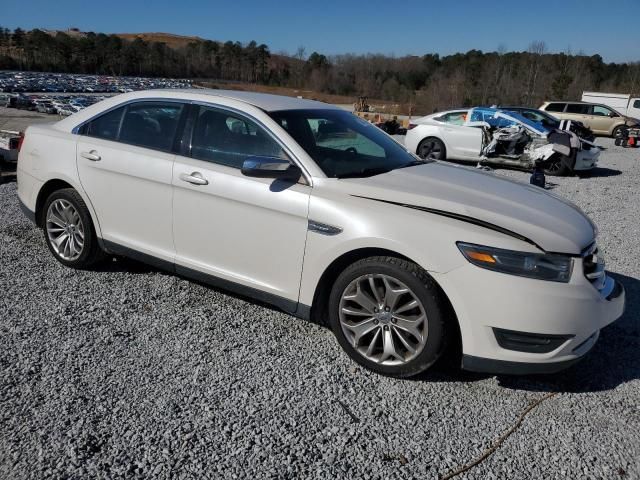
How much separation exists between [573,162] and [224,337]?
10995 millimetres

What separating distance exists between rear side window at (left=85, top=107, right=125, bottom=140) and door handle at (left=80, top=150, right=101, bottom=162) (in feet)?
0.54

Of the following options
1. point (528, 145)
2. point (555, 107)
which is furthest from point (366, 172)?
point (555, 107)

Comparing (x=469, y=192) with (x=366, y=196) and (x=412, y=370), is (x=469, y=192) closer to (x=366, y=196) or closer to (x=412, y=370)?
(x=366, y=196)

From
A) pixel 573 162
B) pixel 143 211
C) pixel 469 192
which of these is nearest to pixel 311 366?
pixel 469 192

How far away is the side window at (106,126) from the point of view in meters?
4.22

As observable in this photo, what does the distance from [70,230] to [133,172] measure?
106cm

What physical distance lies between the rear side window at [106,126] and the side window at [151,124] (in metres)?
0.07

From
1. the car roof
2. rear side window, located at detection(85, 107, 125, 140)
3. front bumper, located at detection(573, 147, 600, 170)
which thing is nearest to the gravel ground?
rear side window, located at detection(85, 107, 125, 140)

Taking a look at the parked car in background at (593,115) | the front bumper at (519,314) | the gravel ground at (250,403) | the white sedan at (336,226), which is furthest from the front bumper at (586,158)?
the parked car in background at (593,115)

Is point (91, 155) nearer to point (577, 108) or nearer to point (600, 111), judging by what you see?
point (577, 108)

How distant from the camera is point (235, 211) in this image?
3471 mm

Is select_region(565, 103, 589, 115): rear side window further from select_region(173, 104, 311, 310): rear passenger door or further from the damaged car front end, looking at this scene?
select_region(173, 104, 311, 310): rear passenger door

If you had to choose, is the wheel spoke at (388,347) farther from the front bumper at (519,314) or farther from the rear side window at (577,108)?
the rear side window at (577,108)

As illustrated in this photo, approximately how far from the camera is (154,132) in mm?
3992
